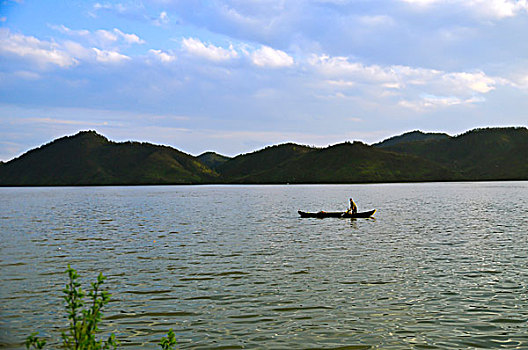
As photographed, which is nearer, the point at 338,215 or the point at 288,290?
the point at 288,290

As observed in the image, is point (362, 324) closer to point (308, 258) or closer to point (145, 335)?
point (145, 335)

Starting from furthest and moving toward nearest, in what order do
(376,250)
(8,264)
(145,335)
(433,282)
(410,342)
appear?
(376,250) < (8,264) < (433,282) < (145,335) < (410,342)

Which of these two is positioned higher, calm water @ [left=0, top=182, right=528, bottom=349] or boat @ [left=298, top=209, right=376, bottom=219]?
boat @ [left=298, top=209, right=376, bottom=219]

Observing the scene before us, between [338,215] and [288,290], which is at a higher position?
[338,215]

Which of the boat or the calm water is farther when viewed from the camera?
the boat

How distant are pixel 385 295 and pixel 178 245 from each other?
22.5 metres

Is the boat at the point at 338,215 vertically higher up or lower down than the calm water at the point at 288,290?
higher up

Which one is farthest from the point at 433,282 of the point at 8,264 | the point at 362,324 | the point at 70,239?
the point at 70,239

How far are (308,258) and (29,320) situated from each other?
59.3 feet

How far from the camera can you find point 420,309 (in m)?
18.6

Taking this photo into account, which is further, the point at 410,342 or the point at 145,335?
the point at 145,335

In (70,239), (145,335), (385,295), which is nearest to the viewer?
(145,335)

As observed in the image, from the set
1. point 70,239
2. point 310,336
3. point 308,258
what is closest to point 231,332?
point 310,336

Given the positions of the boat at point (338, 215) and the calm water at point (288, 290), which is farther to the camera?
the boat at point (338, 215)
